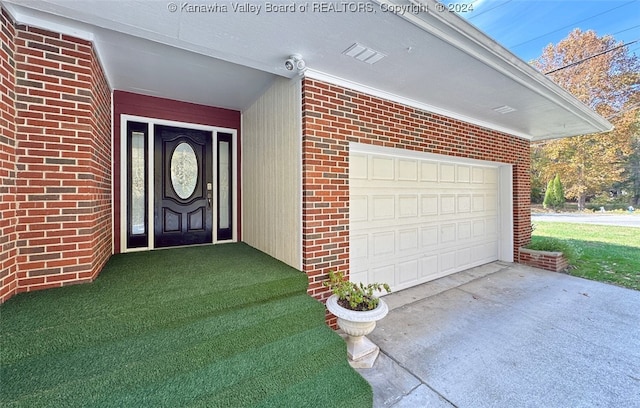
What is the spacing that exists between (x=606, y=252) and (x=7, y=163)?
10230mm

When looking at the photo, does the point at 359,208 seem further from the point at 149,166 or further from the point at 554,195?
the point at 554,195

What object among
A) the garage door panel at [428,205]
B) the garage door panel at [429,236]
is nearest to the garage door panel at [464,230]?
the garage door panel at [429,236]

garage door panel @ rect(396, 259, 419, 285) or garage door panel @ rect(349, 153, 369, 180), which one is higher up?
garage door panel @ rect(349, 153, 369, 180)

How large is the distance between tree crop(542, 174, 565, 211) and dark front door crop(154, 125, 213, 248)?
810 inches

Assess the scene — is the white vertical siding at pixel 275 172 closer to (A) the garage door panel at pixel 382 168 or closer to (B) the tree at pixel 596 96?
(A) the garage door panel at pixel 382 168

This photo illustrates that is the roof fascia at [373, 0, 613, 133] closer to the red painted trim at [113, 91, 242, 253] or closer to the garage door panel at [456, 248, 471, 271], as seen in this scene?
the garage door panel at [456, 248, 471, 271]

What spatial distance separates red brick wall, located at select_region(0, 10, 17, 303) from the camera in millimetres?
1747

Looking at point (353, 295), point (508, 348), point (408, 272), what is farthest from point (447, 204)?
point (353, 295)

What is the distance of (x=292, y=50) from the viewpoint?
2.26 meters

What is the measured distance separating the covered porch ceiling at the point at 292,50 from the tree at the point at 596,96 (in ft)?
36.9

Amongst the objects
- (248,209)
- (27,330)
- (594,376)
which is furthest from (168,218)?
(594,376)

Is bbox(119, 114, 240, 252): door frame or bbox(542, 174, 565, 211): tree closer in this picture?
bbox(119, 114, 240, 252): door frame

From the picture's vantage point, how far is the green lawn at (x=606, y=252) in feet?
15.1

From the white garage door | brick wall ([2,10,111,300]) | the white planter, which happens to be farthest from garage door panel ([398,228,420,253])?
brick wall ([2,10,111,300])
